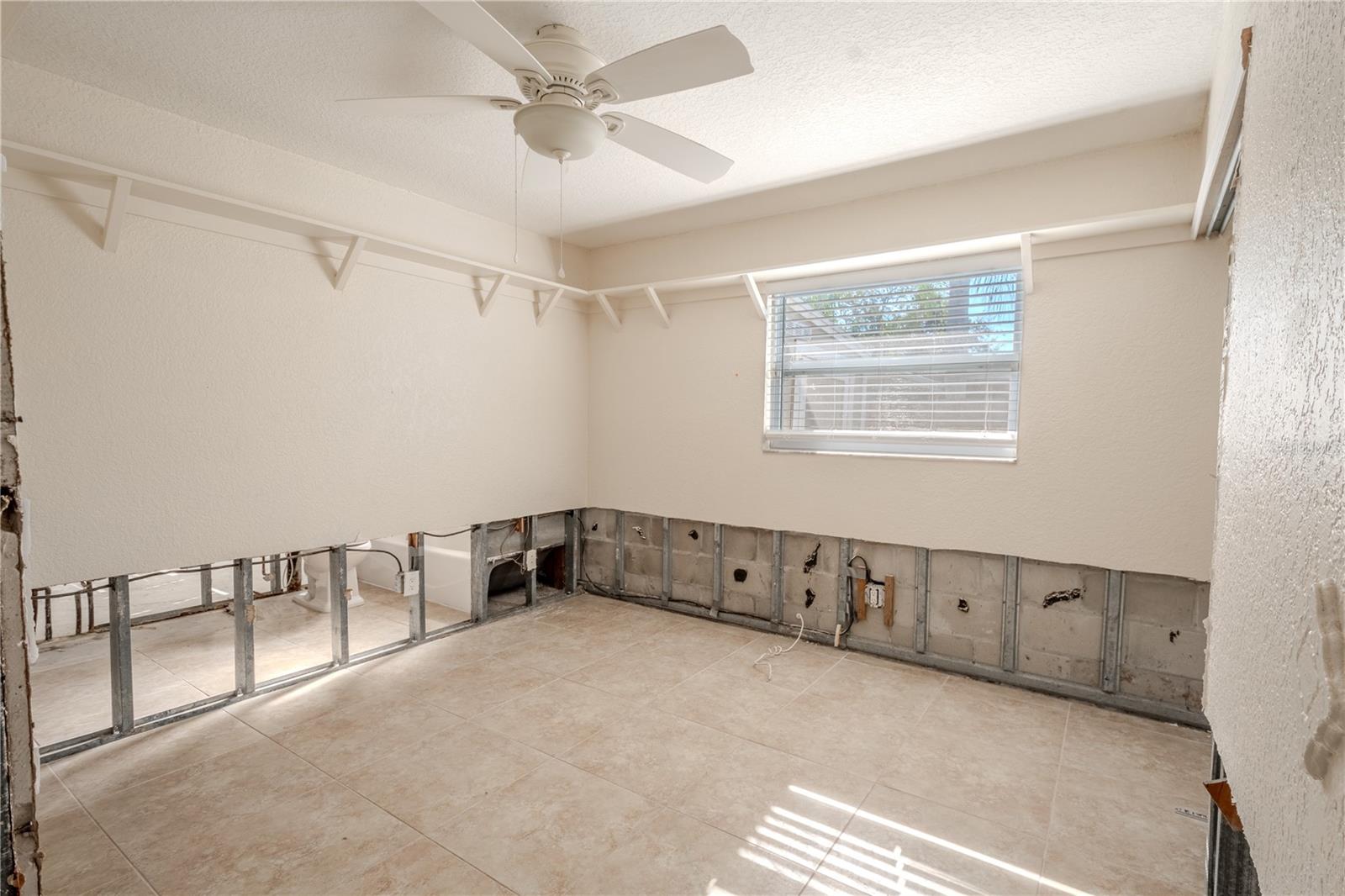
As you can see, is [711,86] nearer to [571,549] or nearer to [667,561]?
[667,561]

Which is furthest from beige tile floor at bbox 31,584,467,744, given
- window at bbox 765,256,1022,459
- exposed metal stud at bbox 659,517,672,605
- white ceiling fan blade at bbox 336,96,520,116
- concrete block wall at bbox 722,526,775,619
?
window at bbox 765,256,1022,459

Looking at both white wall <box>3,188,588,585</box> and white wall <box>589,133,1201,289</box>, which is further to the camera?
white wall <box>589,133,1201,289</box>

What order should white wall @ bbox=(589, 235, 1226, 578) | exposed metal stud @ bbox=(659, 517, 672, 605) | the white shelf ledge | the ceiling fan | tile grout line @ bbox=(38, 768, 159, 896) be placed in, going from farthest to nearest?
exposed metal stud @ bbox=(659, 517, 672, 605)
white wall @ bbox=(589, 235, 1226, 578)
the white shelf ledge
tile grout line @ bbox=(38, 768, 159, 896)
the ceiling fan

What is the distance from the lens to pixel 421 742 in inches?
101

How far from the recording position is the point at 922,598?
3449 mm

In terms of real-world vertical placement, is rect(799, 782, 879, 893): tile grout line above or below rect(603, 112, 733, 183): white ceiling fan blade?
below

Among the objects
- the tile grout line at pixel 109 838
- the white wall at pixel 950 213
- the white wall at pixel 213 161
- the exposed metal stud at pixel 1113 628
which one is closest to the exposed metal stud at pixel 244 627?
the tile grout line at pixel 109 838

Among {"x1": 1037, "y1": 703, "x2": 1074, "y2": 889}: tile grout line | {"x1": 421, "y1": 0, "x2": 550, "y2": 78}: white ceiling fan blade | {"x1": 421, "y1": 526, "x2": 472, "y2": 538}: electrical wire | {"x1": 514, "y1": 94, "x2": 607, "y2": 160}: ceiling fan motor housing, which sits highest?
{"x1": 421, "y1": 0, "x2": 550, "y2": 78}: white ceiling fan blade

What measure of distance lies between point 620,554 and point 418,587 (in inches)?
59.9

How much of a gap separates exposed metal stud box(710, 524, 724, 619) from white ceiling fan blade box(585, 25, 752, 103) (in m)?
2.91

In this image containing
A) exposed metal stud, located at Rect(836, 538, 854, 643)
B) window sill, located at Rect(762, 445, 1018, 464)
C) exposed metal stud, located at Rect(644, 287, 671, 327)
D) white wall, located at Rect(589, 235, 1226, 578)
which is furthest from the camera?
exposed metal stud, located at Rect(644, 287, 671, 327)

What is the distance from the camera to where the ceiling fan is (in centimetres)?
157

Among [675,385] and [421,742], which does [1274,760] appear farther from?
[675,385]

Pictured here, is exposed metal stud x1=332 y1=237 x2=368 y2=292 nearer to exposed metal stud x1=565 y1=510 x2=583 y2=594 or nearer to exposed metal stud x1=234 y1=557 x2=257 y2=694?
exposed metal stud x1=234 y1=557 x2=257 y2=694
